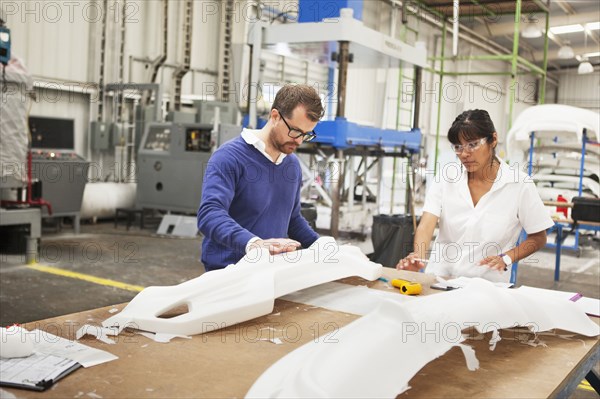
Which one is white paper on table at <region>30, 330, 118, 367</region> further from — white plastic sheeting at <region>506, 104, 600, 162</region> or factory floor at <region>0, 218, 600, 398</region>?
white plastic sheeting at <region>506, 104, 600, 162</region>

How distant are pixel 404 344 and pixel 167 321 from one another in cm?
59

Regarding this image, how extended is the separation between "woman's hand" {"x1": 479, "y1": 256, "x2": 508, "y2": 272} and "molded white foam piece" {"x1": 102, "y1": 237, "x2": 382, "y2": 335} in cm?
82

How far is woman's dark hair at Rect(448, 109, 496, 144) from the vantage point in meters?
2.47

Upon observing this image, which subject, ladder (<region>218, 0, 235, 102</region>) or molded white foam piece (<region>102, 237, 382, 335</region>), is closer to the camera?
molded white foam piece (<region>102, 237, 382, 335</region>)

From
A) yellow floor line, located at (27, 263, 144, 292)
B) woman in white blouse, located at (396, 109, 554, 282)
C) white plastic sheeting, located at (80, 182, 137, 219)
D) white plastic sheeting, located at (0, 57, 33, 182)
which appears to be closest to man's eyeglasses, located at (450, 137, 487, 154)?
woman in white blouse, located at (396, 109, 554, 282)

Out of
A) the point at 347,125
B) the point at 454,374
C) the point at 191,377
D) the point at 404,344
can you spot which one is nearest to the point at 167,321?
the point at 191,377

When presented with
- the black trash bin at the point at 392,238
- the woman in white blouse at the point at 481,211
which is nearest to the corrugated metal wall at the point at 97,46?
the black trash bin at the point at 392,238

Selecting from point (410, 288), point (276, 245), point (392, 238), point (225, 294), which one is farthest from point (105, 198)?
point (225, 294)

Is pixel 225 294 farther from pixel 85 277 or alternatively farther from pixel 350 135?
pixel 350 135

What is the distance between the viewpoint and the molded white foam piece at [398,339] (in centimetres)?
112

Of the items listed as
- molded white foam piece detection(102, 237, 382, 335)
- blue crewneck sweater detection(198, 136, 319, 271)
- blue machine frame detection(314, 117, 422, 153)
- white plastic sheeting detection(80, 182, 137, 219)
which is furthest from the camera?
white plastic sheeting detection(80, 182, 137, 219)

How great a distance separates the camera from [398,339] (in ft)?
4.32

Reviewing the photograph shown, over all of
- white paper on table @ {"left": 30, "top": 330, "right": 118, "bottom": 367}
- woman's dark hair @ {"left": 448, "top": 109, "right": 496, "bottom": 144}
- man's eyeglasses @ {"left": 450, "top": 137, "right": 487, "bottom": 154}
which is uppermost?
woman's dark hair @ {"left": 448, "top": 109, "right": 496, "bottom": 144}

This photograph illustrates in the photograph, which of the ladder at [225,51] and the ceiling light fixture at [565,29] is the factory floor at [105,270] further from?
the ceiling light fixture at [565,29]
